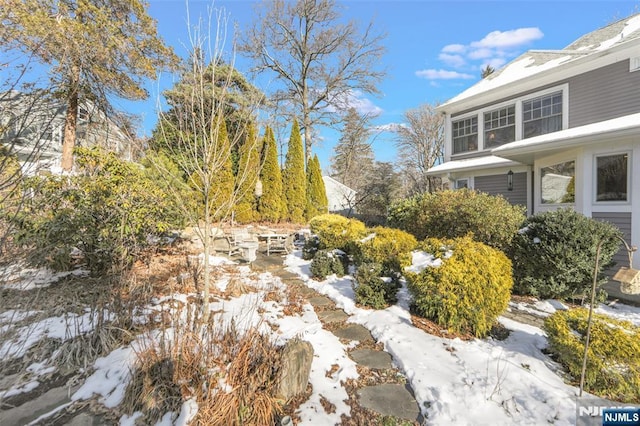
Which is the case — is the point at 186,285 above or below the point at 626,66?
below

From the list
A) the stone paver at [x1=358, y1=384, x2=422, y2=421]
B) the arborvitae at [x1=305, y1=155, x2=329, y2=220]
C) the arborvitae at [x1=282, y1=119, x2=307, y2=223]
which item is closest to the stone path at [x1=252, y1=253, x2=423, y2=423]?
the stone paver at [x1=358, y1=384, x2=422, y2=421]

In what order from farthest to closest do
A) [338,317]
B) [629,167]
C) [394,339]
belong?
[629,167] < [338,317] < [394,339]

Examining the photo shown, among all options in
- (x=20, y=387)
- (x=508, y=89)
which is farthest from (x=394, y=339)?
(x=508, y=89)

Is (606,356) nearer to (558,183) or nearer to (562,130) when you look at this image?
(558,183)

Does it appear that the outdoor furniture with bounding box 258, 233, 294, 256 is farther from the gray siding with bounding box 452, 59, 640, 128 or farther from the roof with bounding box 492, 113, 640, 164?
the gray siding with bounding box 452, 59, 640, 128

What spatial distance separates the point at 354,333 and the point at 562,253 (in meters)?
4.04

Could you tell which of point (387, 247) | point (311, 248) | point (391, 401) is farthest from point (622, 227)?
point (311, 248)

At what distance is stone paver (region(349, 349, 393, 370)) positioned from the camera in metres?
2.97

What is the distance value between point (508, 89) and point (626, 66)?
2.75 metres

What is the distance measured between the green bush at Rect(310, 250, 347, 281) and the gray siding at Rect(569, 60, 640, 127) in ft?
27.0

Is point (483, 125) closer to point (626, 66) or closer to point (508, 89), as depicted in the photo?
point (508, 89)

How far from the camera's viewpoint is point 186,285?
180 inches

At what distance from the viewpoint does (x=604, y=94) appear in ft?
24.1

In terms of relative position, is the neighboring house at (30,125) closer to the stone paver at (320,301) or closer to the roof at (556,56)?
the stone paver at (320,301)
